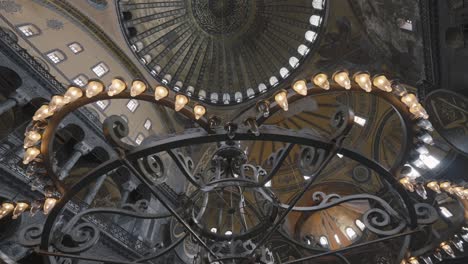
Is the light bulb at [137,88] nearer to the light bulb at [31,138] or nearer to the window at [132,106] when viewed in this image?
the light bulb at [31,138]

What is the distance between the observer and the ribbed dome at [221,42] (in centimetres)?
1576

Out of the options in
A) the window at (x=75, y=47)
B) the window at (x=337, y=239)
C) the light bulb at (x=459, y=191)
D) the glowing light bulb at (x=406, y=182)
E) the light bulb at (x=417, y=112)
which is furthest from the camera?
the window at (x=337, y=239)

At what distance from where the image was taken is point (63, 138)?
12.5 metres

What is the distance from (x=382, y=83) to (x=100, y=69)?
44.1 feet

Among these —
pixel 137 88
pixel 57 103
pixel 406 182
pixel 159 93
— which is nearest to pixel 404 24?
pixel 406 182

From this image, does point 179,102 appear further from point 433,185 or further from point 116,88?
point 433,185

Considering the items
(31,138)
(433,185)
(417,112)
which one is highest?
(433,185)

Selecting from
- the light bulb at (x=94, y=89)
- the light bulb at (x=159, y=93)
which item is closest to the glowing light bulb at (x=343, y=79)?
the light bulb at (x=159, y=93)

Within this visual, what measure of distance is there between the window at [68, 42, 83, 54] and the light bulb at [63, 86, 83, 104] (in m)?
11.5

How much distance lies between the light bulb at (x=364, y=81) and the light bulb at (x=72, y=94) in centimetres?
283

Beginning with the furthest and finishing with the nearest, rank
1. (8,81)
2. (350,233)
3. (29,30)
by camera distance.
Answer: (350,233) → (29,30) → (8,81)

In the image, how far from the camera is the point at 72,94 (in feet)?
9.86

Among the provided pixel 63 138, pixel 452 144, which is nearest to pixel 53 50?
pixel 63 138

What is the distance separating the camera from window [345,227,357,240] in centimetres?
1469
